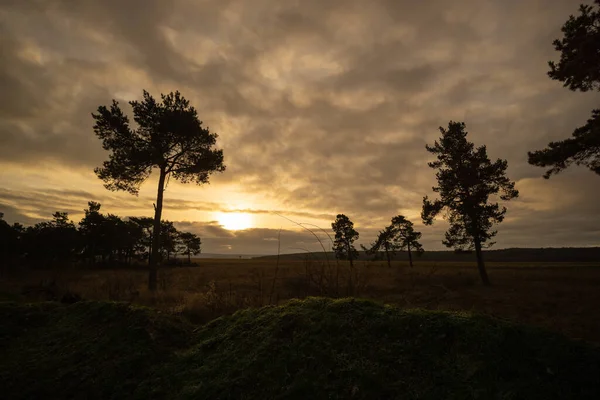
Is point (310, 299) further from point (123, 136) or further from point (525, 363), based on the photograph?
point (123, 136)

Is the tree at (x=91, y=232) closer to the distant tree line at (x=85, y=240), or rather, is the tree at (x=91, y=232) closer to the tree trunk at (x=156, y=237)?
the distant tree line at (x=85, y=240)

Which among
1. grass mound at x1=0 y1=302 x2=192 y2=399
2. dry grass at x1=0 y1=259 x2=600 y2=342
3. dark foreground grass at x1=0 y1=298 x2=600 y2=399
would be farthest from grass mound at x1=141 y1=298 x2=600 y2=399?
dry grass at x1=0 y1=259 x2=600 y2=342

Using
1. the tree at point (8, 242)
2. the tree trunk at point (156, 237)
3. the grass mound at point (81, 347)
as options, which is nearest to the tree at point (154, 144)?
the tree trunk at point (156, 237)

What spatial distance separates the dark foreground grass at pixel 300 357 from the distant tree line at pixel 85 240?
526 inches

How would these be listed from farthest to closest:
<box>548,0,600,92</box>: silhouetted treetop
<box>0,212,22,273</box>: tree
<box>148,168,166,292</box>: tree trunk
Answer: <box>0,212,22,273</box>: tree → <box>148,168,166,292</box>: tree trunk → <box>548,0,600,92</box>: silhouetted treetop

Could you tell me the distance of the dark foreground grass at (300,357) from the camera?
1.41 m

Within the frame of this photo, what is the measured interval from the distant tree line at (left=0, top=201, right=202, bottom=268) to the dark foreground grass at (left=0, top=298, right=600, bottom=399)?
13.4 meters

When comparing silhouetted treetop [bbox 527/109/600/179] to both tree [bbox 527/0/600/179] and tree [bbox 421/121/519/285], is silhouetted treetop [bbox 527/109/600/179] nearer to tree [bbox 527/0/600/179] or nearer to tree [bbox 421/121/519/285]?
tree [bbox 527/0/600/179]

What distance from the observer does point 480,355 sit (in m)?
1.52

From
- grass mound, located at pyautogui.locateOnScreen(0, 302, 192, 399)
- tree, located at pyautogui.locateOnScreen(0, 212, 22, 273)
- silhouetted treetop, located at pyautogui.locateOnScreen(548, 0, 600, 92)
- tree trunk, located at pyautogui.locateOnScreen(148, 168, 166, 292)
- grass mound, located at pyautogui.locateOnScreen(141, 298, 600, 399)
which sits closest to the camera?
grass mound, located at pyautogui.locateOnScreen(141, 298, 600, 399)

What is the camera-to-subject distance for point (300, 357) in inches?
70.8

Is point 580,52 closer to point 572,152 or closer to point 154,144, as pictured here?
point 572,152

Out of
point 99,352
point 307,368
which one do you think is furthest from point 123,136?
point 307,368

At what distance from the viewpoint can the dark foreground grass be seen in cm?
141
